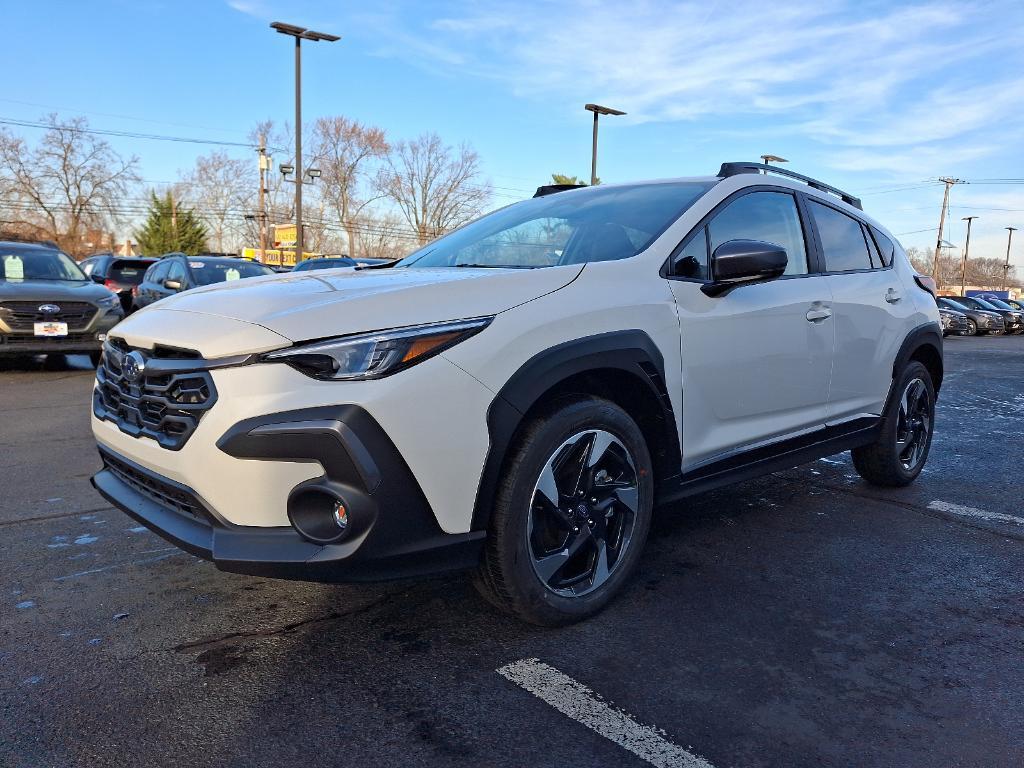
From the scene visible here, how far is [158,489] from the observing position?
2.45 meters

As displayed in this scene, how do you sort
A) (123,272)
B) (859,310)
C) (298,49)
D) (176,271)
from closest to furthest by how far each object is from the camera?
1. (859,310)
2. (176,271)
3. (123,272)
4. (298,49)

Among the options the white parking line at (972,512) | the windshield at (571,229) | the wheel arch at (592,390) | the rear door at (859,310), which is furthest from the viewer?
the white parking line at (972,512)

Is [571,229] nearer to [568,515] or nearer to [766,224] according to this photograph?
[766,224]

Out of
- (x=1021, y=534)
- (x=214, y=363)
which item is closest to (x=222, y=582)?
(x=214, y=363)

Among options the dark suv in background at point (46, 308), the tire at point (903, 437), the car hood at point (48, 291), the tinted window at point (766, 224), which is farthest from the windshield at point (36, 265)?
the tire at point (903, 437)

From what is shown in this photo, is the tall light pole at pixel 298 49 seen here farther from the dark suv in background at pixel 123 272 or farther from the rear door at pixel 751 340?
the rear door at pixel 751 340

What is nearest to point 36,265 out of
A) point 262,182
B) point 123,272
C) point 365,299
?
point 123,272

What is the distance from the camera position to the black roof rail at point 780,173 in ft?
11.8

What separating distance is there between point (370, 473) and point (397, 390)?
24cm

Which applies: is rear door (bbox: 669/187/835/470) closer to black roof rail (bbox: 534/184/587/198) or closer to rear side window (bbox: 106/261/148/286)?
black roof rail (bbox: 534/184/587/198)

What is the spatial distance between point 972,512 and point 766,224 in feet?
6.89

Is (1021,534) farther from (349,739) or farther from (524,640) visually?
(349,739)

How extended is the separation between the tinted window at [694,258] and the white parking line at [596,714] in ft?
5.27

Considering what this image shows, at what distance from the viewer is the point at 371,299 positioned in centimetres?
231
